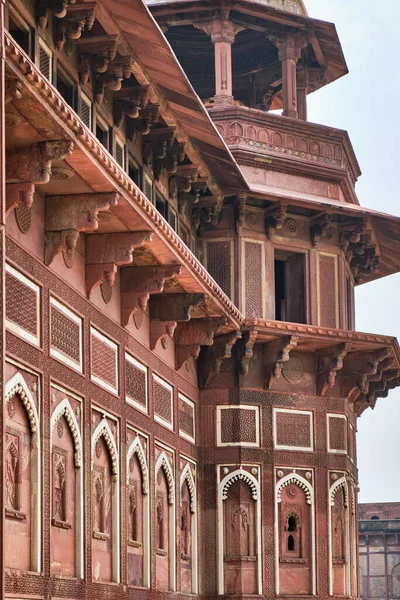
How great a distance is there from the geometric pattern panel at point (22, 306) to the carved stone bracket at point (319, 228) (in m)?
8.53

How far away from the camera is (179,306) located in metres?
17.5

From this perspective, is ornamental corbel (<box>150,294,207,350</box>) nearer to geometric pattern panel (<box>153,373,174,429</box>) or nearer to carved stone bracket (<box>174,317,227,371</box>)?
geometric pattern panel (<box>153,373,174,429</box>)

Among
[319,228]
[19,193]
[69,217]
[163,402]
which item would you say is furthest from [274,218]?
[19,193]

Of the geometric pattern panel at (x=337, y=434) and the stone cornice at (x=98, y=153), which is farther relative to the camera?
the geometric pattern panel at (x=337, y=434)

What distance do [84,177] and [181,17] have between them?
30.2 feet

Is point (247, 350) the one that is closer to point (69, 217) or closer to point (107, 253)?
point (107, 253)

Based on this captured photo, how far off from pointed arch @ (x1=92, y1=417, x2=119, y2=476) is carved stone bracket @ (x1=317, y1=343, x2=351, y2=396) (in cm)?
560

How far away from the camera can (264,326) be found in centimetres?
1970

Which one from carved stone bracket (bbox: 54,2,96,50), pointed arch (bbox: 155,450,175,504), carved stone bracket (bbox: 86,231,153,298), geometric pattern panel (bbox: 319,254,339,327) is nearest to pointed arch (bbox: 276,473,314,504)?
geometric pattern panel (bbox: 319,254,339,327)

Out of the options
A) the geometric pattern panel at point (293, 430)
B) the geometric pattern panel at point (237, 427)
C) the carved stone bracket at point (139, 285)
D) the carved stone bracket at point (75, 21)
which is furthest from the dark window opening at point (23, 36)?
the geometric pattern panel at point (293, 430)

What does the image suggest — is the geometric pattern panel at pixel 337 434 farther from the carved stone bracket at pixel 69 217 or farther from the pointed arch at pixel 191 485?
the carved stone bracket at pixel 69 217

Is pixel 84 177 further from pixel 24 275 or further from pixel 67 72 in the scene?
pixel 67 72

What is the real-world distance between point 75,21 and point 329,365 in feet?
26.2

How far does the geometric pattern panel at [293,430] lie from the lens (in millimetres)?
20766
